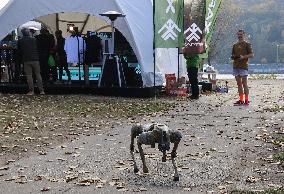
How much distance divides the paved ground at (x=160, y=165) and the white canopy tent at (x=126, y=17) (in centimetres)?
732

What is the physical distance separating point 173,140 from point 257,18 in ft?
246

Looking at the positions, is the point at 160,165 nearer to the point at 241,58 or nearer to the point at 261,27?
the point at 241,58

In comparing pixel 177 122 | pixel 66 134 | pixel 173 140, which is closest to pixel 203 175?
pixel 173 140

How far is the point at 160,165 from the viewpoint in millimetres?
6902

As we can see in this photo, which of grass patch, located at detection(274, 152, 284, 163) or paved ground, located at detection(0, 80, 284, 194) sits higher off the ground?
grass patch, located at detection(274, 152, 284, 163)

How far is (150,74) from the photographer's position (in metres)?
17.7

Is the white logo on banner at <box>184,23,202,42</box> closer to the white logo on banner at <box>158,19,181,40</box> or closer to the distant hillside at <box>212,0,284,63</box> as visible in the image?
the white logo on banner at <box>158,19,181,40</box>

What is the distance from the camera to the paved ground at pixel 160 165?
5.91 meters

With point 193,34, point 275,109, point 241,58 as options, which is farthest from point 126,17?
point 275,109

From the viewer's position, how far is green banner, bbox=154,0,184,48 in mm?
15703

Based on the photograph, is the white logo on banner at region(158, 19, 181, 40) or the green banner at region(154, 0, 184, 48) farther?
the white logo on banner at region(158, 19, 181, 40)

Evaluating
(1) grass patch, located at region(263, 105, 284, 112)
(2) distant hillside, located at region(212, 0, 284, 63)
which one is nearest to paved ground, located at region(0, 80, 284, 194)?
(1) grass patch, located at region(263, 105, 284, 112)

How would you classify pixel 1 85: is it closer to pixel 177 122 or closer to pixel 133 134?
pixel 177 122

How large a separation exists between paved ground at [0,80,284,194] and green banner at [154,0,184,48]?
5.38 metres
